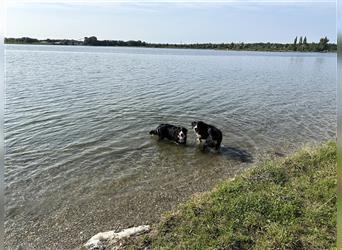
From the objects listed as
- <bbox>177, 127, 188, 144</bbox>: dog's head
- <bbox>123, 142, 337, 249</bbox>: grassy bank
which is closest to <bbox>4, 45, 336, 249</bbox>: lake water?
<bbox>177, 127, 188, 144</bbox>: dog's head

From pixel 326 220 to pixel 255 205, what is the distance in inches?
42.5

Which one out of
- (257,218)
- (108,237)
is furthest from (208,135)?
(108,237)

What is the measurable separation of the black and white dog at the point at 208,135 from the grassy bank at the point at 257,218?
3599mm

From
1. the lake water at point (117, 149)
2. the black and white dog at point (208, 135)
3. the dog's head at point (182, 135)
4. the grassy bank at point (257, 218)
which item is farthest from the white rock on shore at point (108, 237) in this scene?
the dog's head at point (182, 135)

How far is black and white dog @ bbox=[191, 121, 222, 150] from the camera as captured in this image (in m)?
10.4

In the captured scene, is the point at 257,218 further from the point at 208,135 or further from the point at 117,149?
the point at 117,149

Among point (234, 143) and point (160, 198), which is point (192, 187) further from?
point (234, 143)

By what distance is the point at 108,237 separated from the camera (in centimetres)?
552

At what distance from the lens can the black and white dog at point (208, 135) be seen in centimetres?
1045

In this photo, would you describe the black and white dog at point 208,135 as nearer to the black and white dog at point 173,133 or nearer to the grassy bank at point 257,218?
the black and white dog at point 173,133

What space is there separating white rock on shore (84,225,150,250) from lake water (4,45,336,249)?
1.20ft

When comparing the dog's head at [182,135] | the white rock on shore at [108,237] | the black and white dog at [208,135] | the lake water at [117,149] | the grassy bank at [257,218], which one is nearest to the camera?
the grassy bank at [257,218]

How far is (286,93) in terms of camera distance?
22953 mm

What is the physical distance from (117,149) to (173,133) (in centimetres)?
192
